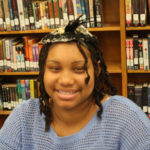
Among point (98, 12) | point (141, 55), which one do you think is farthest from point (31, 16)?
point (141, 55)

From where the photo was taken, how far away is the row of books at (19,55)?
2430mm

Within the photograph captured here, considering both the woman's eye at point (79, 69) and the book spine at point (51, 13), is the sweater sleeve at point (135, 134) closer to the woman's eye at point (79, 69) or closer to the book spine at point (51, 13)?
the woman's eye at point (79, 69)

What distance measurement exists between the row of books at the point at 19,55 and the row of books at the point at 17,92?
0.44ft

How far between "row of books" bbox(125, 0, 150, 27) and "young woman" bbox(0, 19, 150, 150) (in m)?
1.10

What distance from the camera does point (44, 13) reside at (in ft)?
7.63

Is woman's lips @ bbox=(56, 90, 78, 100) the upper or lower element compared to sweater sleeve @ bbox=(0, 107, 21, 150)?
upper

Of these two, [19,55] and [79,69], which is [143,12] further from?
[79,69]

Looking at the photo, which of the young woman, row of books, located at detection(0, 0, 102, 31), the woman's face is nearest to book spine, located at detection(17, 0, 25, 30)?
row of books, located at detection(0, 0, 102, 31)

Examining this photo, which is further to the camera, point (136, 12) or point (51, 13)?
point (51, 13)

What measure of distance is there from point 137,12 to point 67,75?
1375 millimetres

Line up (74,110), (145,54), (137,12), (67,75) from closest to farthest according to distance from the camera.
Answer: (67,75) → (74,110) → (137,12) → (145,54)

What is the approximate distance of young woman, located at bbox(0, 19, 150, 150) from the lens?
39.8 inches

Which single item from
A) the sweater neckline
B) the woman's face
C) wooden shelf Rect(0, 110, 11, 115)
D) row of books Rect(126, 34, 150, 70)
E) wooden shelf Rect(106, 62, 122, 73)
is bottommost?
wooden shelf Rect(0, 110, 11, 115)

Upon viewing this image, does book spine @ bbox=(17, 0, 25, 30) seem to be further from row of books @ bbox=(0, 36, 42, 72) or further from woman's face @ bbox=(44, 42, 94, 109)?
woman's face @ bbox=(44, 42, 94, 109)
